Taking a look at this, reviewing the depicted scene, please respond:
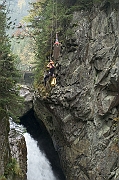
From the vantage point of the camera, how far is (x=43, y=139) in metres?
19.6

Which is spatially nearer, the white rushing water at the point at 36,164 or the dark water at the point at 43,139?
the white rushing water at the point at 36,164

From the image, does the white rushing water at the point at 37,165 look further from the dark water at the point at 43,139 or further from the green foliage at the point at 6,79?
the green foliage at the point at 6,79

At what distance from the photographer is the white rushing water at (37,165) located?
1585 centimetres

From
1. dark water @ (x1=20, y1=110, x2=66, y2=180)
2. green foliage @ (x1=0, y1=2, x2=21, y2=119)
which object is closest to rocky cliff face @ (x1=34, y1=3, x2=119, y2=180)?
dark water @ (x1=20, y1=110, x2=66, y2=180)

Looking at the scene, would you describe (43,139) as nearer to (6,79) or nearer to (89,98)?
(89,98)

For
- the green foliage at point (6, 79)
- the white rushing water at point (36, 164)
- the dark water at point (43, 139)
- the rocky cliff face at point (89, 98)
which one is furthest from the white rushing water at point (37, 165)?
the green foliage at point (6, 79)

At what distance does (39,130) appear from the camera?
67.9ft

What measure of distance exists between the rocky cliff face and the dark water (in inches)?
94.1

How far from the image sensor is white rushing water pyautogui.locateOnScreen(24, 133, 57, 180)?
15.9 metres

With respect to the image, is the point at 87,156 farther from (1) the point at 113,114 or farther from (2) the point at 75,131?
(1) the point at 113,114

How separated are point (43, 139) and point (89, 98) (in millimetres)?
8374

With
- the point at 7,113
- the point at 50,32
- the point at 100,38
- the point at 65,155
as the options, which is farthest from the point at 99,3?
the point at 65,155

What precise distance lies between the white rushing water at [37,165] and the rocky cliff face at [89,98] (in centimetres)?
212

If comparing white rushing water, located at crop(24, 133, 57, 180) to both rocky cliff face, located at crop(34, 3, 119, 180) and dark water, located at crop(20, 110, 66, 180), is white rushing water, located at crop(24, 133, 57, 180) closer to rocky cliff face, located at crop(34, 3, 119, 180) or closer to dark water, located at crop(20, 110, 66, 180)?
dark water, located at crop(20, 110, 66, 180)
